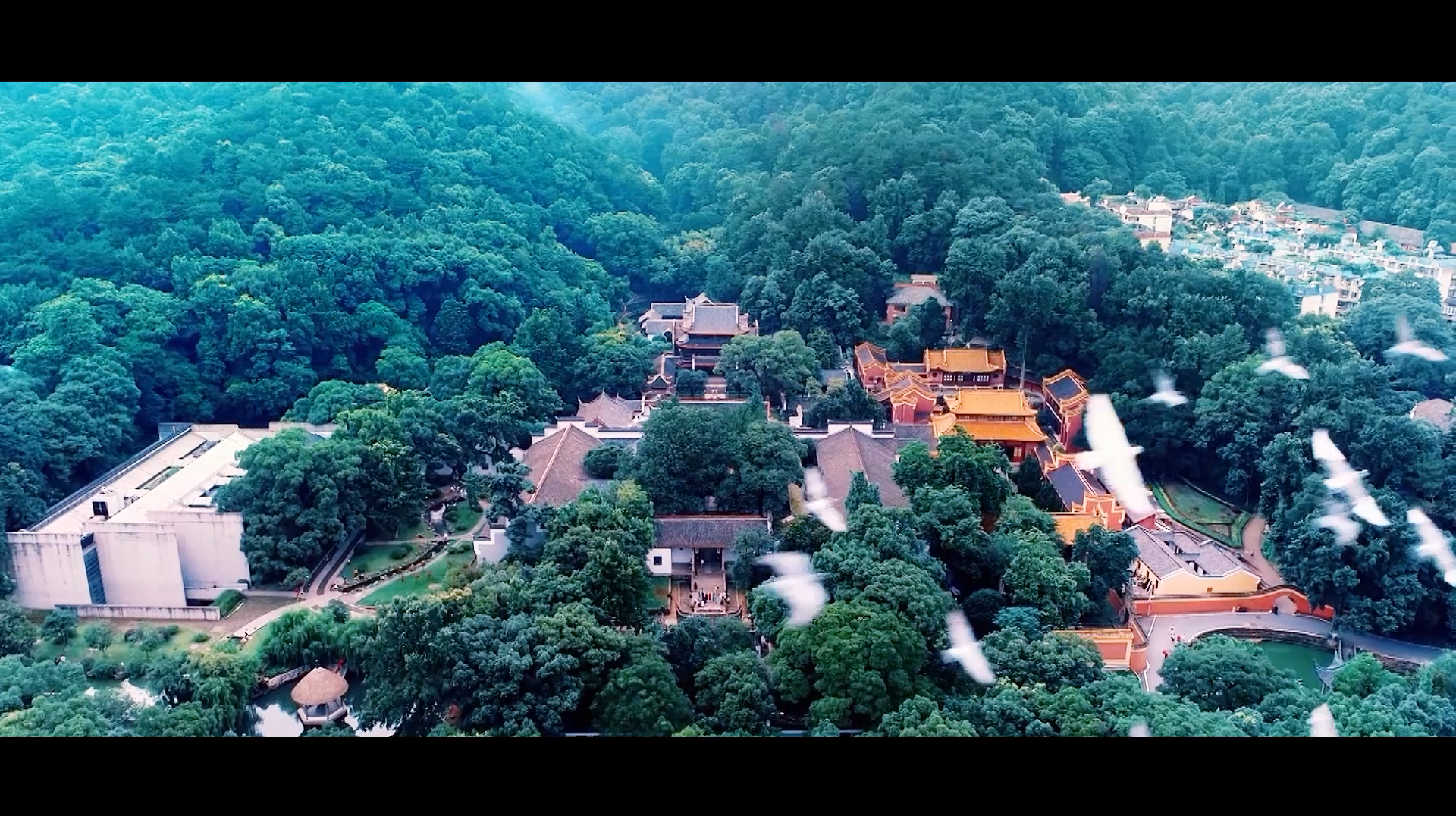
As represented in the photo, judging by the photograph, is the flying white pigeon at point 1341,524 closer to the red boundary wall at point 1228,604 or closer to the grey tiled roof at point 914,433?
the red boundary wall at point 1228,604

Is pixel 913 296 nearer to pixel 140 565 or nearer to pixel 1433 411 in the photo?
pixel 1433 411

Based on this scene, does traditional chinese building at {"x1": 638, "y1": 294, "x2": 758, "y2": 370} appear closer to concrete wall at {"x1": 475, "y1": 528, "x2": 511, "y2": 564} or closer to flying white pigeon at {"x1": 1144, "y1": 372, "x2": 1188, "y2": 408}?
flying white pigeon at {"x1": 1144, "y1": 372, "x2": 1188, "y2": 408}

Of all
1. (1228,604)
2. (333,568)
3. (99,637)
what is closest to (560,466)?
(333,568)

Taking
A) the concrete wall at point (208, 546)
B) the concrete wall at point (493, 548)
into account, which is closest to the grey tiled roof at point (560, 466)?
the concrete wall at point (493, 548)

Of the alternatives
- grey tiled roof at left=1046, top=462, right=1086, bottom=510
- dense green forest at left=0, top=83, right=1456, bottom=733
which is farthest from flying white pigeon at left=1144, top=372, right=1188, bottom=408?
grey tiled roof at left=1046, top=462, right=1086, bottom=510

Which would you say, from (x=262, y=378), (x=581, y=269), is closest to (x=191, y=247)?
(x=262, y=378)
